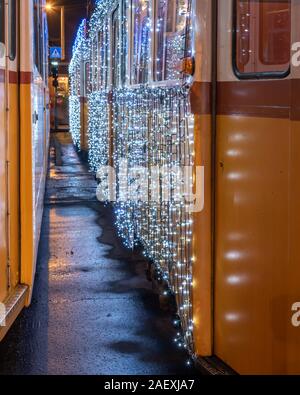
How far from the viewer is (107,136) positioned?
31.1 ft

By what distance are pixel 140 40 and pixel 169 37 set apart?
1.38m

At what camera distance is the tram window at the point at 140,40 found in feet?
19.5

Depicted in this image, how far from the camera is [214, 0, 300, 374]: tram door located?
312 centimetres

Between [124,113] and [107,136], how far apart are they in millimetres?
2248

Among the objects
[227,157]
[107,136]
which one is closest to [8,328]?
[227,157]

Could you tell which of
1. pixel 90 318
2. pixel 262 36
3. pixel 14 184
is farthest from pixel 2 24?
pixel 90 318

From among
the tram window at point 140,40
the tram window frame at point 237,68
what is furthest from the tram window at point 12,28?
the tram window frame at point 237,68

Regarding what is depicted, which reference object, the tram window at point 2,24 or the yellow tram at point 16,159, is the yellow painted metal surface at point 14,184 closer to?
the yellow tram at point 16,159

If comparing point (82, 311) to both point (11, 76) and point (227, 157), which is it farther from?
point (227, 157)

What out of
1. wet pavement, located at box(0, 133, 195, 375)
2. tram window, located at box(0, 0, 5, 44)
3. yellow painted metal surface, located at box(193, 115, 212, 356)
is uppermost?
tram window, located at box(0, 0, 5, 44)

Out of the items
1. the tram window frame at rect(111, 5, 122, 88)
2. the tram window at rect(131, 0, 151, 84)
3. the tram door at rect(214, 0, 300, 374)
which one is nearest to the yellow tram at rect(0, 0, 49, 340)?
the tram window at rect(131, 0, 151, 84)

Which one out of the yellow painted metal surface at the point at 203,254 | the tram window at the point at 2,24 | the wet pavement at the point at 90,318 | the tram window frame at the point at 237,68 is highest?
the tram window at the point at 2,24

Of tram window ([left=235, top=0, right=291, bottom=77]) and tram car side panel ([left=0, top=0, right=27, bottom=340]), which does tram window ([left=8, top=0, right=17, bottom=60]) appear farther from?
tram window ([left=235, top=0, right=291, bottom=77])

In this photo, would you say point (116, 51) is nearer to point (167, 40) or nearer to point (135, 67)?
point (135, 67)
